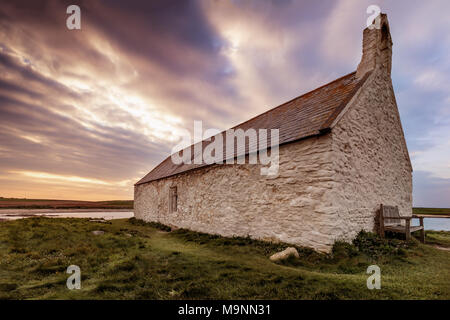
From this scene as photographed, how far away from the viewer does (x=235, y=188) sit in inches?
376

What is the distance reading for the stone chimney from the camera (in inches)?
354

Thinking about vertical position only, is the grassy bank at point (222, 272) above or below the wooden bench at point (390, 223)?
below

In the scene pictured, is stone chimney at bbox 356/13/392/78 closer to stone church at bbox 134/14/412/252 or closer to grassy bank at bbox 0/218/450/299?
stone church at bbox 134/14/412/252

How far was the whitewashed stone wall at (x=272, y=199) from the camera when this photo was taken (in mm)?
6602

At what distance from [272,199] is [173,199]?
900 centimetres

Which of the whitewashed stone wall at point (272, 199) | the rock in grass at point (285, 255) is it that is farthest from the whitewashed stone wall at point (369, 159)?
the rock in grass at point (285, 255)

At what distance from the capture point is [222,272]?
4789 mm

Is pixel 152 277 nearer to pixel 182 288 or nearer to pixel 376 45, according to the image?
pixel 182 288

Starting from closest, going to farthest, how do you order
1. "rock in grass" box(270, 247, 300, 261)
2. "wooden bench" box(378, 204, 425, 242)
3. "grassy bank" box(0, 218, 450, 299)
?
1. "grassy bank" box(0, 218, 450, 299)
2. "rock in grass" box(270, 247, 300, 261)
3. "wooden bench" box(378, 204, 425, 242)

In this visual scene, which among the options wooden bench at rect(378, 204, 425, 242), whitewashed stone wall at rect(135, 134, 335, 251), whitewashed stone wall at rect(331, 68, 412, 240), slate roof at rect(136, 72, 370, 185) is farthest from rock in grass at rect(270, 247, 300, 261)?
wooden bench at rect(378, 204, 425, 242)

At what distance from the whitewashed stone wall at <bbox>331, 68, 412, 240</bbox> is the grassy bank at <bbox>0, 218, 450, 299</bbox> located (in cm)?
100

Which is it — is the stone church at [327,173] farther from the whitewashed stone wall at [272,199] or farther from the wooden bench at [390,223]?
the wooden bench at [390,223]

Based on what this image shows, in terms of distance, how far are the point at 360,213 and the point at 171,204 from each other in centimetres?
A: 1152

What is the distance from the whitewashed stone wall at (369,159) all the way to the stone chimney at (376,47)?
396 mm
